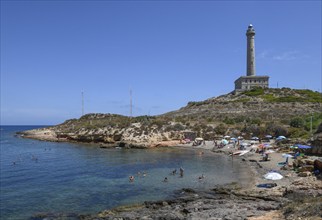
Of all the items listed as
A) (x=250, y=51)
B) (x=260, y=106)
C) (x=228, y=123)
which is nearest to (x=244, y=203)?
(x=228, y=123)

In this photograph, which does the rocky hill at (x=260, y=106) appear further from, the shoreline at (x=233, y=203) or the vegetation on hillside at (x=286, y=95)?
the shoreline at (x=233, y=203)

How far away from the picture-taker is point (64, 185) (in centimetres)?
3072

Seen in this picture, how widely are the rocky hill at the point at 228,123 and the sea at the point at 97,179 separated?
47.9ft

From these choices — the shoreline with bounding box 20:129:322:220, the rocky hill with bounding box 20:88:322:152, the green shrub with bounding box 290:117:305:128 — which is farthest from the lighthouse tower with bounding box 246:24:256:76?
the shoreline with bounding box 20:129:322:220

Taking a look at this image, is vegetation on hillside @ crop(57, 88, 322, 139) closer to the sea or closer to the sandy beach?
the sea

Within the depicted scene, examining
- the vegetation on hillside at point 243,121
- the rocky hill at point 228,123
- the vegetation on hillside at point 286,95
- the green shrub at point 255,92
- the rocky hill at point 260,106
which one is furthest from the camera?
the green shrub at point 255,92

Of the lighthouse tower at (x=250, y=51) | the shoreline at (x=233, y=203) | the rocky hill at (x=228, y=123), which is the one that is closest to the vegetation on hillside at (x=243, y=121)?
the rocky hill at (x=228, y=123)

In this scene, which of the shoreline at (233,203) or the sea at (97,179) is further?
the sea at (97,179)

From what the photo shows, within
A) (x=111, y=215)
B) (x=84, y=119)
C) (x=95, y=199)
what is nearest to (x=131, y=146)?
(x=95, y=199)

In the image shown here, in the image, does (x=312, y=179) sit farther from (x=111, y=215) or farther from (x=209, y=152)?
(x=209, y=152)

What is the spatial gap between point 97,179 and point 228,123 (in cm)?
4395

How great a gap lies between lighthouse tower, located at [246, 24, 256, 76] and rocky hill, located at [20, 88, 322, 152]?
31.0 ft

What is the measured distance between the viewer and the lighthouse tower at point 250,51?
103 m

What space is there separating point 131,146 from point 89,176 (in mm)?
25220
